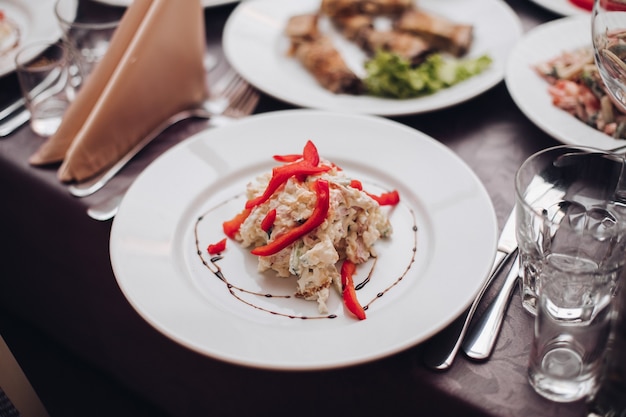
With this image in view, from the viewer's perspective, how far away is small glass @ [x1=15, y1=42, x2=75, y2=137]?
188 cm

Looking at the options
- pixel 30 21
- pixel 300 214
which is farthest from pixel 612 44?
pixel 30 21

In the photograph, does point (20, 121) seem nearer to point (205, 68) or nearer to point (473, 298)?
point (205, 68)

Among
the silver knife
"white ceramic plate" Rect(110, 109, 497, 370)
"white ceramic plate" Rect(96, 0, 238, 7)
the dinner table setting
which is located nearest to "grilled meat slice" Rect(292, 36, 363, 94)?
the dinner table setting

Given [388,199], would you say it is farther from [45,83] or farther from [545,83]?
[45,83]

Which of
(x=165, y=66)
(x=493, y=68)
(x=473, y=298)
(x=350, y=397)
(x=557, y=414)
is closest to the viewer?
(x=557, y=414)

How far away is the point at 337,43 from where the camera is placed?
2.30m

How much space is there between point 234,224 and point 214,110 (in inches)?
23.9

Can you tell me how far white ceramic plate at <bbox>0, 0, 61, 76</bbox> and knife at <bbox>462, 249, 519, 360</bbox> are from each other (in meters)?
1.65

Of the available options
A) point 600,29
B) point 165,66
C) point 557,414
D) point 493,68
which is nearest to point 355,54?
point 493,68

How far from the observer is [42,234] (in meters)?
1.88

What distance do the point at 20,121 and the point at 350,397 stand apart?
127cm

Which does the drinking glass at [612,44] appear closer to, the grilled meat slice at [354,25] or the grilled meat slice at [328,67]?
the grilled meat slice at [328,67]

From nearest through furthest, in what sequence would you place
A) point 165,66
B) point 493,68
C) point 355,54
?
point 165,66, point 493,68, point 355,54

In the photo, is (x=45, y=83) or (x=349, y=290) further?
(x=45, y=83)
